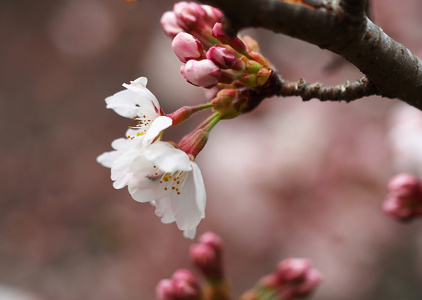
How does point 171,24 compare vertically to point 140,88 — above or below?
above

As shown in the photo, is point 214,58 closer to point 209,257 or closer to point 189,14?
point 189,14

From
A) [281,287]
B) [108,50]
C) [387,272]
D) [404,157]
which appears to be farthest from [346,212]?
[108,50]

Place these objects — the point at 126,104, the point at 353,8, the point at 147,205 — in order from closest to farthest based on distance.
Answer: the point at 353,8 → the point at 126,104 → the point at 147,205

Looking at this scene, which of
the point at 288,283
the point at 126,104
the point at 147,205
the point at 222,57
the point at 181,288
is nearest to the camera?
the point at 222,57

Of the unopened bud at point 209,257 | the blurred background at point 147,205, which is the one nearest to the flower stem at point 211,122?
the blurred background at point 147,205

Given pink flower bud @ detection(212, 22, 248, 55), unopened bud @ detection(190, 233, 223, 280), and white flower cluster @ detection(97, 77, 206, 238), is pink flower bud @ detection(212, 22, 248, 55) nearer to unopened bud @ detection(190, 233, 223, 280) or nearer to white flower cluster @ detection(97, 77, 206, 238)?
white flower cluster @ detection(97, 77, 206, 238)

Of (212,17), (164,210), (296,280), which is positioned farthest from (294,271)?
(212,17)

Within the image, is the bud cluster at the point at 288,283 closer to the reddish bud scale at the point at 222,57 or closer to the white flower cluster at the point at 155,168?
the white flower cluster at the point at 155,168
